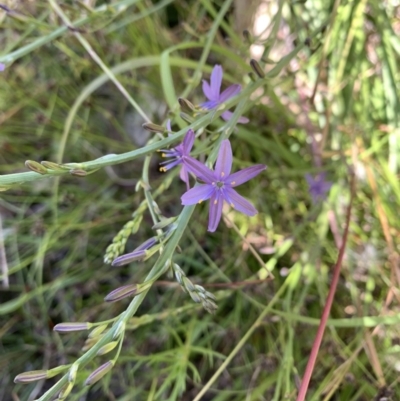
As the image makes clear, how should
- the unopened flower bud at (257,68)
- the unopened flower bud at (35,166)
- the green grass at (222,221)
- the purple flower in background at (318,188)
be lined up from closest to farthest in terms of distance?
the unopened flower bud at (35,166), the unopened flower bud at (257,68), the green grass at (222,221), the purple flower in background at (318,188)

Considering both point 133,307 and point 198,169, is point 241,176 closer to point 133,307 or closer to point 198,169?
point 198,169

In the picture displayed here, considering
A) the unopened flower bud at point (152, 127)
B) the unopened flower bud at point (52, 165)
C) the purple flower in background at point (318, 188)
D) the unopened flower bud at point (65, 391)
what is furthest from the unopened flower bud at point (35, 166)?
the purple flower in background at point (318, 188)

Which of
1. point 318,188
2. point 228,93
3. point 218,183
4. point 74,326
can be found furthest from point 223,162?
point 318,188

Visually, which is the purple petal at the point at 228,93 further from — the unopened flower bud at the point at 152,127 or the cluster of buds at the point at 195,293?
the cluster of buds at the point at 195,293

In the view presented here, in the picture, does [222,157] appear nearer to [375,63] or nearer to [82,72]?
[375,63]

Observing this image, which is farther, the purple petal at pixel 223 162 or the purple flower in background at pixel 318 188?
A: the purple flower in background at pixel 318 188

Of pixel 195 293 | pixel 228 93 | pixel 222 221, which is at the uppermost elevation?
pixel 228 93
